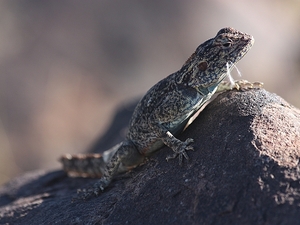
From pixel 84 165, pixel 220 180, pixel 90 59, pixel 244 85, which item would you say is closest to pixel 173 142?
pixel 220 180

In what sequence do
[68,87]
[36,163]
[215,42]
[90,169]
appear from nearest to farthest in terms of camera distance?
1. [215,42]
2. [90,169]
3. [36,163]
4. [68,87]

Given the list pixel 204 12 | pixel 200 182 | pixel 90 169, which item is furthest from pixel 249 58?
pixel 200 182

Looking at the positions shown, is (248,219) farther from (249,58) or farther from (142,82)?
(249,58)

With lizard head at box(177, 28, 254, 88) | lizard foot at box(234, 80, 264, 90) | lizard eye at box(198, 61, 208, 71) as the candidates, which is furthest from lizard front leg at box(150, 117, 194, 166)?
lizard foot at box(234, 80, 264, 90)

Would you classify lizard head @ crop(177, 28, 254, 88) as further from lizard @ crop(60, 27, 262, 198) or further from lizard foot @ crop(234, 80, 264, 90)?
lizard foot @ crop(234, 80, 264, 90)

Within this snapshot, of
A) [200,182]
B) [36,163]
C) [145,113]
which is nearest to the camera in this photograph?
[200,182]

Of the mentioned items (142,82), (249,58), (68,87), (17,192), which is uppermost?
(68,87)

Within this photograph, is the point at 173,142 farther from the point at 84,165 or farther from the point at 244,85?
the point at 84,165
